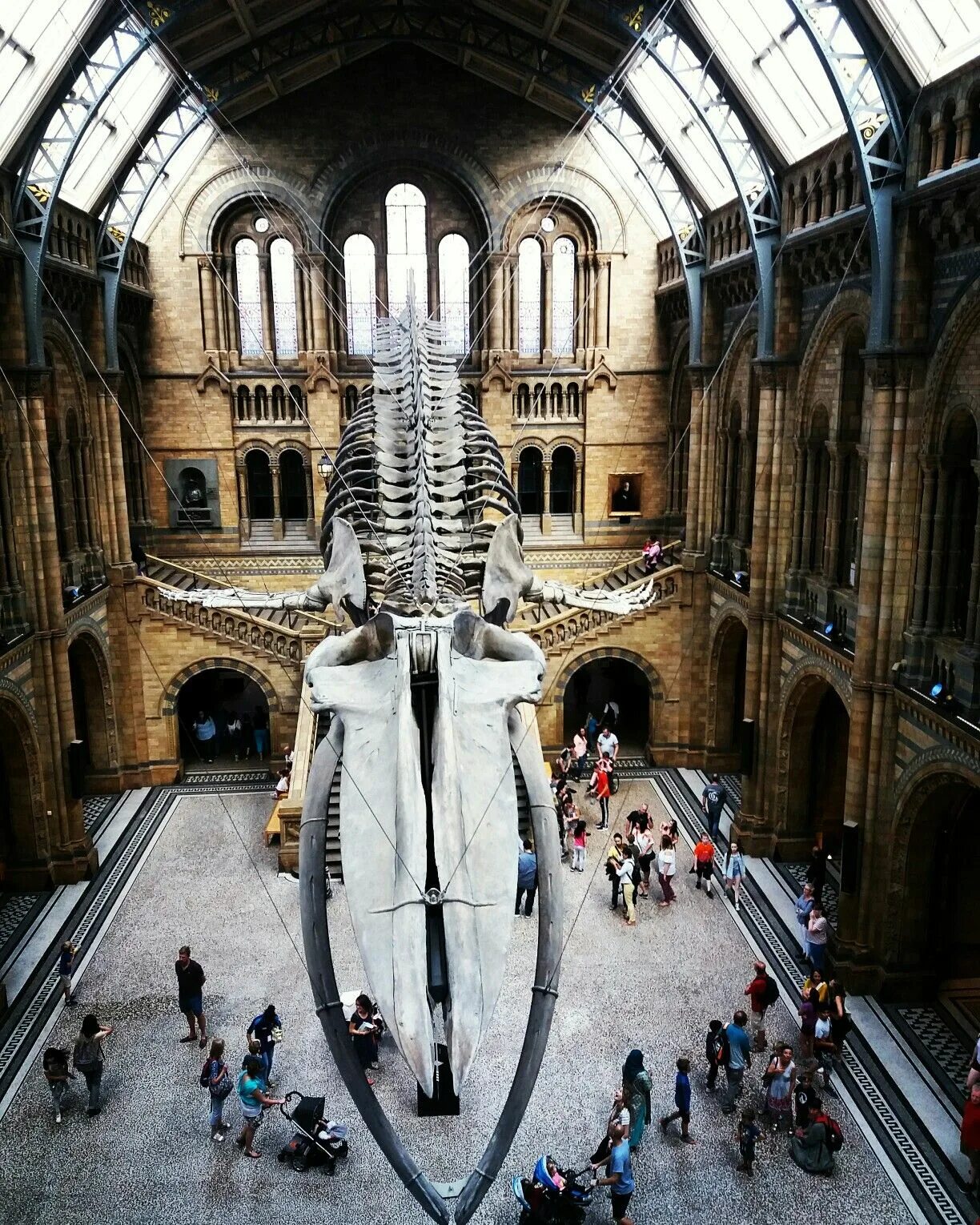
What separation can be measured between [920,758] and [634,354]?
49.3 feet

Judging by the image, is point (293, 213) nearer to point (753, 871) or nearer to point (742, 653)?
point (742, 653)

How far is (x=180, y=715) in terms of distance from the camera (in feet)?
81.8

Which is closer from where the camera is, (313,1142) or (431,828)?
(431,828)

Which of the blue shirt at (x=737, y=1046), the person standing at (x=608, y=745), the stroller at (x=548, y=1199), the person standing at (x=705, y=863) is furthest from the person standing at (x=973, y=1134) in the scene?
the person standing at (x=608, y=745)

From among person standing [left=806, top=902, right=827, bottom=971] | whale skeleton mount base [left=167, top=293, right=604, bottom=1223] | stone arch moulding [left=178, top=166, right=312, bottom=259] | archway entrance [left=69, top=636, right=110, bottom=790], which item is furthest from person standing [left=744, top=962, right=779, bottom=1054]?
stone arch moulding [left=178, top=166, right=312, bottom=259]

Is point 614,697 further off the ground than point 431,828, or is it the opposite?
Answer: point 431,828

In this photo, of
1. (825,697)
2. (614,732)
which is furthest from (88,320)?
(825,697)

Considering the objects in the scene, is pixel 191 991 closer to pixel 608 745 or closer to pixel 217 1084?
pixel 217 1084

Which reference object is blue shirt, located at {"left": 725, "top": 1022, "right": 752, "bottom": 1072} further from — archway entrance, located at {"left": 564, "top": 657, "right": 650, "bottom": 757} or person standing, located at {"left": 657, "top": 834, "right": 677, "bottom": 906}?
archway entrance, located at {"left": 564, "top": 657, "right": 650, "bottom": 757}

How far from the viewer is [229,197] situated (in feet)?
78.3

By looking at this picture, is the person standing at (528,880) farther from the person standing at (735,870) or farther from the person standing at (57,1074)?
the person standing at (57,1074)

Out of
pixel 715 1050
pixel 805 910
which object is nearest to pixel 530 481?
pixel 805 910

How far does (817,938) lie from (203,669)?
13.7m

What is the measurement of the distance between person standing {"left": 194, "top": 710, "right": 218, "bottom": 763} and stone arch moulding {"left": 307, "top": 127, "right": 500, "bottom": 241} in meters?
11.8
